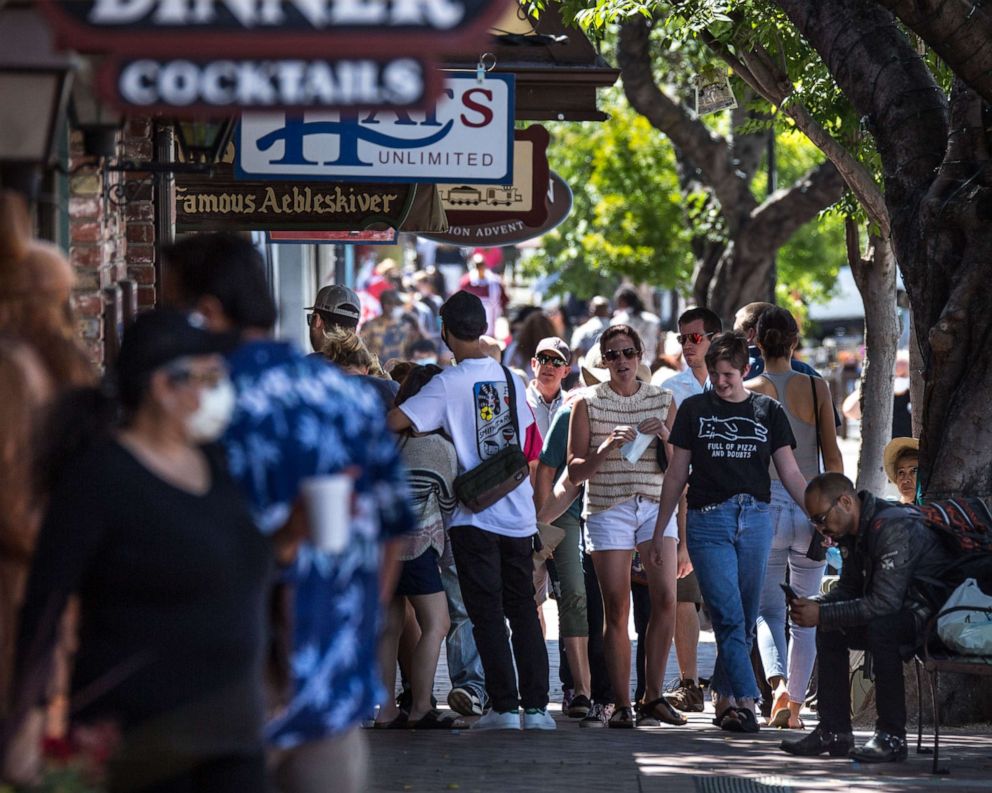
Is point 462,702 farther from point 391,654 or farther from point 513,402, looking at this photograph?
point 513,402

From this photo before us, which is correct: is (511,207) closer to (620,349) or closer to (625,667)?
(620,349)

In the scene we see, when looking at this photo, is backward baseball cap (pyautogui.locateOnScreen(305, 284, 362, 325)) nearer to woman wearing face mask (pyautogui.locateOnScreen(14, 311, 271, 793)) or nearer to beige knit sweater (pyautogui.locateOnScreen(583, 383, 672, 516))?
beige knit sweater (pyautogui.locateOnScreen(583, 383, 672, 516))

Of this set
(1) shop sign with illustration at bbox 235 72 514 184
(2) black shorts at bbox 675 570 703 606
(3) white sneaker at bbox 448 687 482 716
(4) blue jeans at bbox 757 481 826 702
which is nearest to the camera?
(1) shop sign with illustration at bbox 235 72 514 184

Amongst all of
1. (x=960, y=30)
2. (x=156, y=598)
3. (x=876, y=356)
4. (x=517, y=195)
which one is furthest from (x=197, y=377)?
(x=876, y=356)

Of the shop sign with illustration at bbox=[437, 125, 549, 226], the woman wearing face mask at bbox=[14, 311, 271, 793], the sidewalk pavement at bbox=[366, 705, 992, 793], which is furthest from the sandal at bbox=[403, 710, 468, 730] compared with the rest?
the woman wearing face mask at bbox=[14, 311, 271, 793]

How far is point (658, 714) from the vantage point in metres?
9.08

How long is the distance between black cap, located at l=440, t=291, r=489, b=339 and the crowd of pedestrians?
15 millimetres

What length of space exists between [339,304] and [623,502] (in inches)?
66.0

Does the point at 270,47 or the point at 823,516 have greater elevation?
the point at 270,47

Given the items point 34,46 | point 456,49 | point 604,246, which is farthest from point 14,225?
point 604,246

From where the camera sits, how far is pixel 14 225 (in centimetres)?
428

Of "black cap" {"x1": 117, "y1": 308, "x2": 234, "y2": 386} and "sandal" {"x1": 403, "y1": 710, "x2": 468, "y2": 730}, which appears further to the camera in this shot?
"sandal" {"x1": 403, "y1": 710, "x2": 468, "y2": 730}

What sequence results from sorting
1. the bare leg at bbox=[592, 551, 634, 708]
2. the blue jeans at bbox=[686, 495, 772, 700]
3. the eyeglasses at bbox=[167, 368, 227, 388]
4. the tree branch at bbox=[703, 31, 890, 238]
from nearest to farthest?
the eyeglasses at bbox=[167, 368, 227, 388] → the blue jeans at bbox=[686, 495, 772, 700] → the bare leg at bbox=[592, 551, 634, 708] → the tree branch at bbox=[703, 31, 890, 238]

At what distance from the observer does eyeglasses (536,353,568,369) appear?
34.2ft
